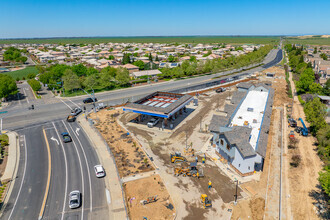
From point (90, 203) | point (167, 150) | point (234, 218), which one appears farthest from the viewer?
point (167, 150)

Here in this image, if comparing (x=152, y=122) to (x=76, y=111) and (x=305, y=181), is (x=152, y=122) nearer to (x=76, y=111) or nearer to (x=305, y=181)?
(x=76, y=111)

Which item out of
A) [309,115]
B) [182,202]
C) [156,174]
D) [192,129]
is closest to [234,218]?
[182,202]

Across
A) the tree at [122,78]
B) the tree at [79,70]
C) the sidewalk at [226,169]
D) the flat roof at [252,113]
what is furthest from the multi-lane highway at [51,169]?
the tree at [79,70]

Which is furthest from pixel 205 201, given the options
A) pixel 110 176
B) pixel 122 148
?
pixel 122 148

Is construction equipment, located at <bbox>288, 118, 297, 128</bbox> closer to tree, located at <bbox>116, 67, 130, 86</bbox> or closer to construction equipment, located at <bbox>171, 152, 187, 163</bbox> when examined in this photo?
construction equipment, located at <bbox>171, 152, 187, 163</bbox>

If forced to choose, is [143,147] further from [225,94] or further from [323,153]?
[225,94]
